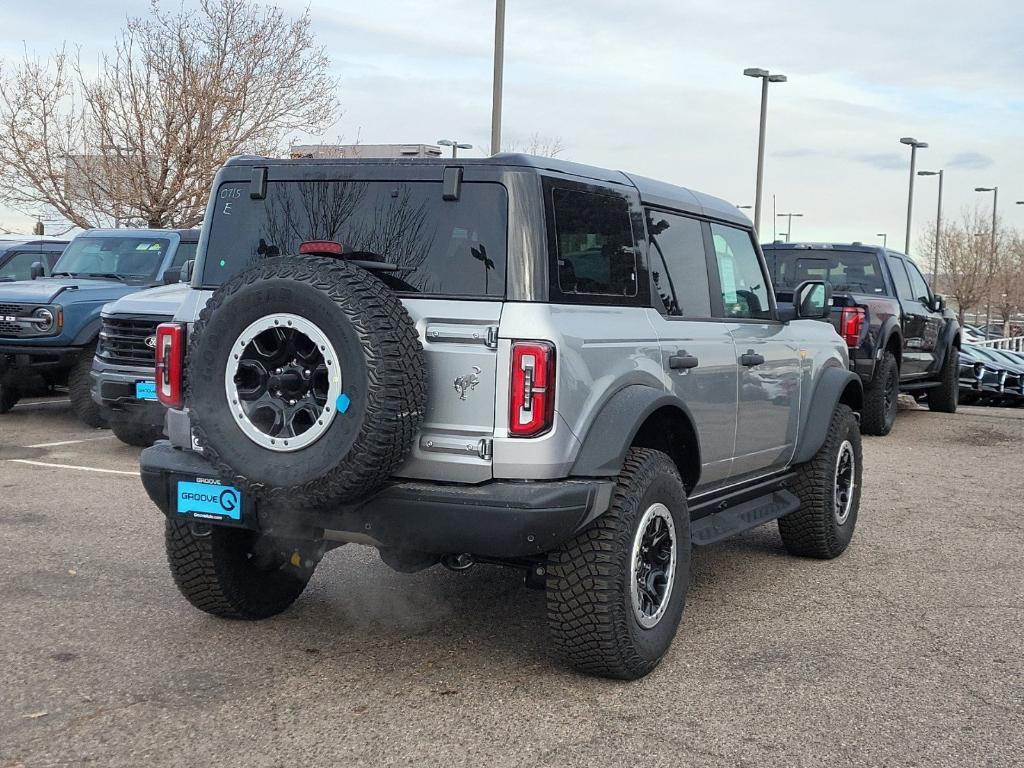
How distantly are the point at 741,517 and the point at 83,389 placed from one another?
294 inches

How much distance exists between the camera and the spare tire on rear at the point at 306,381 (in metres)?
3.97

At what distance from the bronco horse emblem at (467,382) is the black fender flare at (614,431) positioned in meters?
0.45

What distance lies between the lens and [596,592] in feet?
14.1

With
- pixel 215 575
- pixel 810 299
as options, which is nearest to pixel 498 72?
pixel 810 299

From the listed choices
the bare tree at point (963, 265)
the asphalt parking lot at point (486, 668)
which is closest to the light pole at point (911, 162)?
the bare tree at point (963, 265)

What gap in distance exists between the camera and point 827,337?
704cm

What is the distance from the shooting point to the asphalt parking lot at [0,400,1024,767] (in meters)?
3.87

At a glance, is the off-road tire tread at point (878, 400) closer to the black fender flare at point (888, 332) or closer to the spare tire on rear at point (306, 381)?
the black fender flare at point (888, 332)

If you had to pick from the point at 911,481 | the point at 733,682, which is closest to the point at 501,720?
the point at 733,682

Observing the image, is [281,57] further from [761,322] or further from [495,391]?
[495,391]

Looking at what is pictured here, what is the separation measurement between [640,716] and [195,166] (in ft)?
69.1

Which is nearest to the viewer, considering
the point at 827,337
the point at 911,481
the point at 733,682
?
the point at 733,682

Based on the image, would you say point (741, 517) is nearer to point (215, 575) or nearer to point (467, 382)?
point (467, 382)

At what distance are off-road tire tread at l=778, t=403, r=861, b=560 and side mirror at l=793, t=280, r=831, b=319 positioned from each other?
661mm
